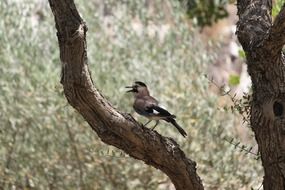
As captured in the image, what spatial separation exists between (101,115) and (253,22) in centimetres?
111

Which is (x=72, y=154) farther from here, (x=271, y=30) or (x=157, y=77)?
(x=271, y=30)

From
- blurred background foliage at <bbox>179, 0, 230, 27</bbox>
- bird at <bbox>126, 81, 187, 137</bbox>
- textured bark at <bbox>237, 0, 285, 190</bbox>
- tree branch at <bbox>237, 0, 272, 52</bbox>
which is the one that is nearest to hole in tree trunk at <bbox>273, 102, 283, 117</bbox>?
textured bark at <bbox>237, 0, 285, 190</bbox>

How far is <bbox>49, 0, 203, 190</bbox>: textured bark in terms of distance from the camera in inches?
165

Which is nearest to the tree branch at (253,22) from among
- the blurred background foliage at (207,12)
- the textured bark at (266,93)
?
the textured bark at (266,93)

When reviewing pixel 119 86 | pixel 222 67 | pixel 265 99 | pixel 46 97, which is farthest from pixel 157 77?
pixel 222 67

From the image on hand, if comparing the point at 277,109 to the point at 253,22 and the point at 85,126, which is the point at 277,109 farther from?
the point at 85,126

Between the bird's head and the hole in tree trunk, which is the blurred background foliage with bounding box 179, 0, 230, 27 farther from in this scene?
the hole in tree trunk

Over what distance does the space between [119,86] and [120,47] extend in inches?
Answer: 32.9

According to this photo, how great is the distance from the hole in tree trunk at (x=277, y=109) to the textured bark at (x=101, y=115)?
0.59m

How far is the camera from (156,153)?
4730 millimetres

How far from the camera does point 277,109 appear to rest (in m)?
4.80

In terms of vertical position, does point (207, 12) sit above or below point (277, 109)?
above

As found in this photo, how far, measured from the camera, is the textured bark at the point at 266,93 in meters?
4.65

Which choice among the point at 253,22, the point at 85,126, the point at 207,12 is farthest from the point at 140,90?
the point at 207,12
